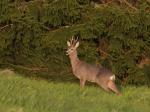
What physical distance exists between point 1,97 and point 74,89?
4564 mm

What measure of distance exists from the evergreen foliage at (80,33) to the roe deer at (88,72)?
33 centimetres

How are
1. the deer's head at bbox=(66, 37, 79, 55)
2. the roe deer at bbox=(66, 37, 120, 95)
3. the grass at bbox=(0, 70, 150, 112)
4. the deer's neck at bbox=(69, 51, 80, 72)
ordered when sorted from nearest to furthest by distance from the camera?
the grass at bbox=(0, 70, 150, 112) < the roe deer at bbox=(66, 37, 120, 95) < the deer's head at bbox=(66, 37, 79, 55) < the deer's neck at bbox=(69, 51, 80, 72)

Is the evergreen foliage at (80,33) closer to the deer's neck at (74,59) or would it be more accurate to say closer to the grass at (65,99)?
the deer's neck at (74,59)

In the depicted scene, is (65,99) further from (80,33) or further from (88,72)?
(80,33)

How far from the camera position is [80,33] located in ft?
51.8

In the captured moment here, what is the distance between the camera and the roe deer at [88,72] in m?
14.7

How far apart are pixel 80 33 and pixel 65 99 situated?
5328 millimetres

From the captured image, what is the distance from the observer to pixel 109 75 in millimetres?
14633

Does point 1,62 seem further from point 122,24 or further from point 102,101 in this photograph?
point 102,101

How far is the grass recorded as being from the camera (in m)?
8.69

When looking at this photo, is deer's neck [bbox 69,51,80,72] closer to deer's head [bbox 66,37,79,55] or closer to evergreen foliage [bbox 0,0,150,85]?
deer's head [bbox 66,37,79,55]

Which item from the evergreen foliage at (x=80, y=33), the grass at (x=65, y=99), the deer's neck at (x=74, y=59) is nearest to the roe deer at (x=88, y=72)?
the deer's neck at (x=74, y=59)

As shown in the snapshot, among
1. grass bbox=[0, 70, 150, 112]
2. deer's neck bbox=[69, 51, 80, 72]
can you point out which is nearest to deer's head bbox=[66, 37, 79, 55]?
deer's neck bbox=[69, 51, 80, 72]

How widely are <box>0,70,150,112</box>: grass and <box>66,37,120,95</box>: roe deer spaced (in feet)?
1.49
